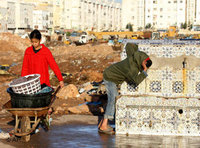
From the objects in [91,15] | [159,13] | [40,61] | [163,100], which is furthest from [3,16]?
[163,100]

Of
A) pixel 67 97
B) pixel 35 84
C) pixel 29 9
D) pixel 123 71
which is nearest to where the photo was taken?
pixel 35 84

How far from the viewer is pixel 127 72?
249 inches

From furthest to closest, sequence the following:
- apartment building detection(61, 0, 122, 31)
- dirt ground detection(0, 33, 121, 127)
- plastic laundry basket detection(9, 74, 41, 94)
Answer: apartment building detection(61, 0, 122, 31) → dirt ground detection(0, 33, 121, 127) → plastic laundry basket detection(9, 74, 41, 94)

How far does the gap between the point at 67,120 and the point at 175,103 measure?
2192 mm

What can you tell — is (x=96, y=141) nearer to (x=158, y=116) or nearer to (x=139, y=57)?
(x=158, y=116)

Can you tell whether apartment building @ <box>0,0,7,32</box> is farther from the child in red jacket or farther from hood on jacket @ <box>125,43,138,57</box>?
hood on jacket @ <box>125,43,138,57</box>

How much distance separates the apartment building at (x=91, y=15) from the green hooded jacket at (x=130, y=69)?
99823mm

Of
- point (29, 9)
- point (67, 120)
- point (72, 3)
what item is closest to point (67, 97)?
point (67, 120)

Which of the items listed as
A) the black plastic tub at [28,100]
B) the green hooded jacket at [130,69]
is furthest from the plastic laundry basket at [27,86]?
the green hooded jacket at [130,69]

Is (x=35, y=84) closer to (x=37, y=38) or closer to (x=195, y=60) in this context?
(x=37, y=38)

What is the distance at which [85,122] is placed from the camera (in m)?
7.59

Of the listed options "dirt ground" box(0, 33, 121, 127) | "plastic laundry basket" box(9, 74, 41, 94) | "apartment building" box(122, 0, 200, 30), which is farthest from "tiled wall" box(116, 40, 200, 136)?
"apartment building" box(122, 0, 200, 30)

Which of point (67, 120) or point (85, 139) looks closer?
point (85, 139)

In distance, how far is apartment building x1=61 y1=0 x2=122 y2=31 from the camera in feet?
351
